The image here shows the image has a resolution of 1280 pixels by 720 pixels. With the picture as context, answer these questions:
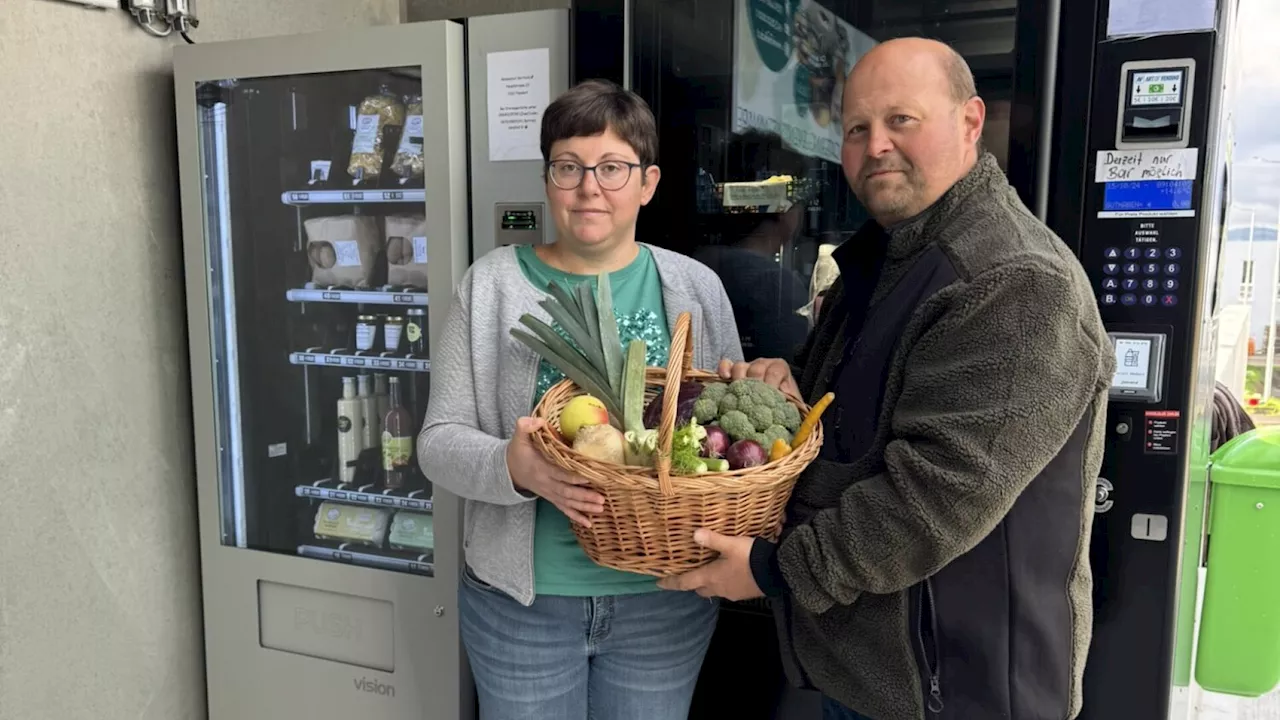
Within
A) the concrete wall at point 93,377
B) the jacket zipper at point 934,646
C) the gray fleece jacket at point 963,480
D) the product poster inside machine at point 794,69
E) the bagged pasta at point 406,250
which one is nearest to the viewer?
the gray fleece jacket at point 963,480

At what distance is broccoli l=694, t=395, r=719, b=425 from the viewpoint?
130 centimetres

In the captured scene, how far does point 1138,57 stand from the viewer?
1.55 meters

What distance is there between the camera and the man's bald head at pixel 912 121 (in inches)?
49.7

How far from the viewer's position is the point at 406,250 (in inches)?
102

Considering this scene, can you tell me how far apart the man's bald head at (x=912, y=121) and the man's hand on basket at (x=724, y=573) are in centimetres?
53

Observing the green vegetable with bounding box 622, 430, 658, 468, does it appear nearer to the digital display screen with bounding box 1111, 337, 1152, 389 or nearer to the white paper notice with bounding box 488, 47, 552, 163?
the digital display screen with bounding box 1111, 337, 1152, 389

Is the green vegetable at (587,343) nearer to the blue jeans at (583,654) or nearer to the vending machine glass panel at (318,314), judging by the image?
the blue jeans at (583,654)

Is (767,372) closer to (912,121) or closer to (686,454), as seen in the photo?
(686,454)

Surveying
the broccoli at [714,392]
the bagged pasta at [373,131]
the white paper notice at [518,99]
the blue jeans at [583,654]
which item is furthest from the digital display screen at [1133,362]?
the bagged pasta at [373,131]

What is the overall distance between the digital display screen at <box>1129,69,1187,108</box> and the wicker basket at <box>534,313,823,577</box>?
0.81 m

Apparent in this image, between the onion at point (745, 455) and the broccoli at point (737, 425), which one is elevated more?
the broccoli at point (737, 425)

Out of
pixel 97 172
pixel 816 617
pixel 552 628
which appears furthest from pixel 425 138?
pixel 816 617

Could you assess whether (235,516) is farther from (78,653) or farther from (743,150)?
(743,150)

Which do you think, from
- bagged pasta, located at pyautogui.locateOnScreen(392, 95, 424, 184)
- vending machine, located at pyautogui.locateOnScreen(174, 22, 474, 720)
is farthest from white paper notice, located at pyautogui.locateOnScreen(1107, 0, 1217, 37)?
bagged pasta, located at pyautogui.locateOnScreen(392, 95, 424, 184)
